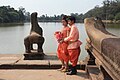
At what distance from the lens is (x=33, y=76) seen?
627cm

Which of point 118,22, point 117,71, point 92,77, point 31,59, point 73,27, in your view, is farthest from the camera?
point 118,22

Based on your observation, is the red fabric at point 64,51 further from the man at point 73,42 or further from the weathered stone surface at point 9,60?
the weathered stone surface at point 9,60

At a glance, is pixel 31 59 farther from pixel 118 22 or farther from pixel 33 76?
pixel 118 22

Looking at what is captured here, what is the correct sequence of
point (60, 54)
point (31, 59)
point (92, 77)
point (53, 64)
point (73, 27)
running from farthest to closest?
point (31, 59) → point (53, 64) → point (60, 54) → point (73, 27) → point (92, 77)

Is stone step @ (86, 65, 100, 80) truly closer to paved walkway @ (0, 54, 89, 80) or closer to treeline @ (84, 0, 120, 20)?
paved walkway @ (0, 54, 89, 80)

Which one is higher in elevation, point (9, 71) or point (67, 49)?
point (67, 49)

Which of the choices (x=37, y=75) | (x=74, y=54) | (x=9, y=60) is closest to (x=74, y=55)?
(x=74, y=54)

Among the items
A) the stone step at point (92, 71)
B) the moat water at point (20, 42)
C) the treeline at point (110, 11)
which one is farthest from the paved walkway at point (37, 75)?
the treeline at point (110, 11)

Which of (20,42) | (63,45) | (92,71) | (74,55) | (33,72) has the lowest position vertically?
(20,42)

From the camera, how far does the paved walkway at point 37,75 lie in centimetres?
610

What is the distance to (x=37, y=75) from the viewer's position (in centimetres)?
637

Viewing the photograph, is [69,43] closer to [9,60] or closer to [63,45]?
[63,45]

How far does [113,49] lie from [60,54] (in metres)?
3.47

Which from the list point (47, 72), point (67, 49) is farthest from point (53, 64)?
point (67, 49)
